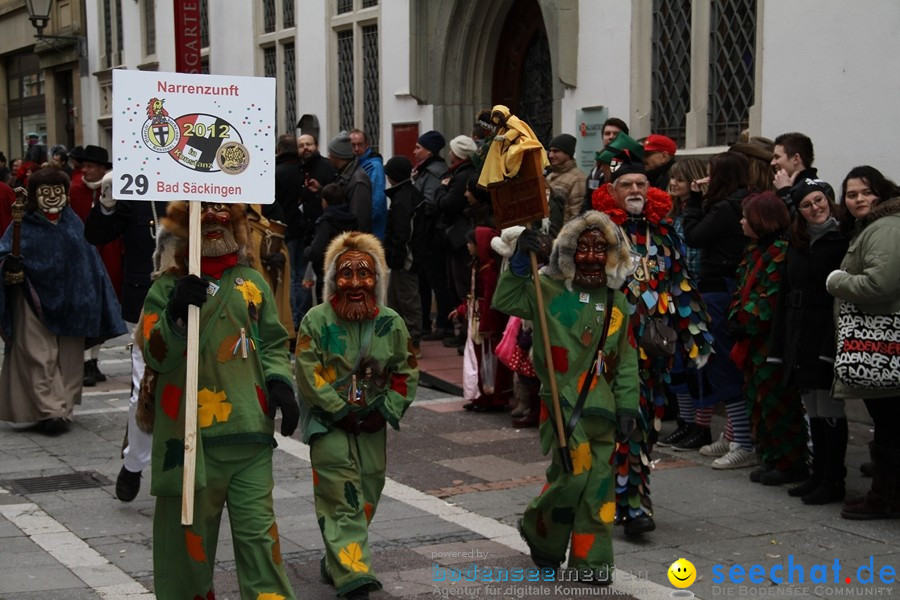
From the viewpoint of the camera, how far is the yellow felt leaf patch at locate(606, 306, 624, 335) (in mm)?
6305

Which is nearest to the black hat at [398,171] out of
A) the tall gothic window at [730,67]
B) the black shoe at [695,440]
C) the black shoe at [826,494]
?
the tall gothic window at [730,67]

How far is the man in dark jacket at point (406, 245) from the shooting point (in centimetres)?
1286

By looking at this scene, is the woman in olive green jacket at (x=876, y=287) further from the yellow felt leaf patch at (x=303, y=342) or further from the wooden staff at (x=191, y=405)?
the wooden staff at (x=191, y=405)

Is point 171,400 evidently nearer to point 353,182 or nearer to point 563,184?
point 563,184

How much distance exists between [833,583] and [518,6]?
965 centimetres

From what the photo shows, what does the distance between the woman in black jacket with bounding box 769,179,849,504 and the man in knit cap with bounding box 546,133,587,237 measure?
2759 mm

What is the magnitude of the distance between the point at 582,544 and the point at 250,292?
1917 millimetres

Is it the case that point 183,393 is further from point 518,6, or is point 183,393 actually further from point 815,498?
point 518,6

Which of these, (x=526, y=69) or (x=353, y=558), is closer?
(x=353, y=558)

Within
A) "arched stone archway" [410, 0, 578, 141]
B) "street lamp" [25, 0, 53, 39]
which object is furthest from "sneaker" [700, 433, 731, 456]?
"street lamp" [25, 0, 53, 39]

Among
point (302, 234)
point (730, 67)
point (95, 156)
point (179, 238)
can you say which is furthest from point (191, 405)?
point (302, 234)

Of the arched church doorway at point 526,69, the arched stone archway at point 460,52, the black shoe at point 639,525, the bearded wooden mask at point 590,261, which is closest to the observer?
the bearded wooden mask at point 590,261

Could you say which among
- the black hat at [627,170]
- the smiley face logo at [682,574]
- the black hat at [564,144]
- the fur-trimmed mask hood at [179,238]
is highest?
the black hat at [564,144]

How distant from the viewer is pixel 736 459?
28.0 feet
